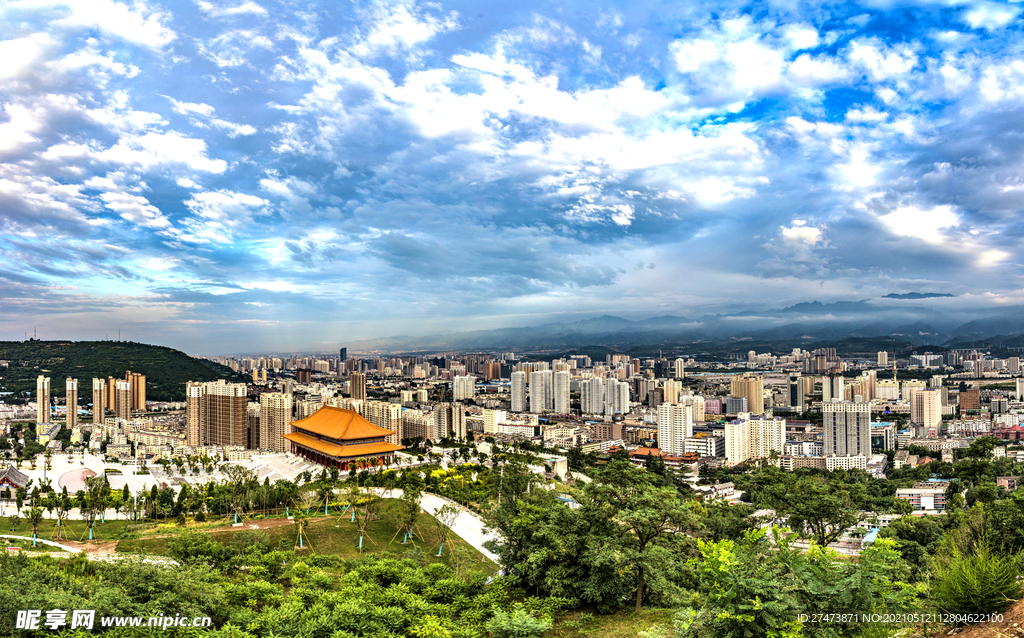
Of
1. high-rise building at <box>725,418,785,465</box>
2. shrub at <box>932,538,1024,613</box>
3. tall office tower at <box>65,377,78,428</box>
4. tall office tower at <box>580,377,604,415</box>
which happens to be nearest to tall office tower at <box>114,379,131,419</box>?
tall office tower at <box>65,377,78,428</box>

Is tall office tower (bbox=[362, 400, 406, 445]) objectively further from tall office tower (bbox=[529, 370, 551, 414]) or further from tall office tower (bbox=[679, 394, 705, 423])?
tall office tower (bbox=[529, 370, 551, 414])

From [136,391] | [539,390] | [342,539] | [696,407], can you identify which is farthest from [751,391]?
[136,391]

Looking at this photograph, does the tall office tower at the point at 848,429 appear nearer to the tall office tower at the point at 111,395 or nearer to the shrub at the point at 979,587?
the shrub at the point at 979,587

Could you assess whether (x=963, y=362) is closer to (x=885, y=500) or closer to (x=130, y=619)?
(x=885, y=500)

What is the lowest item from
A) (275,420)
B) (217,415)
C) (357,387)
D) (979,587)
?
(275,420)

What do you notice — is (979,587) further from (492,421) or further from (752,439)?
(492,421)
